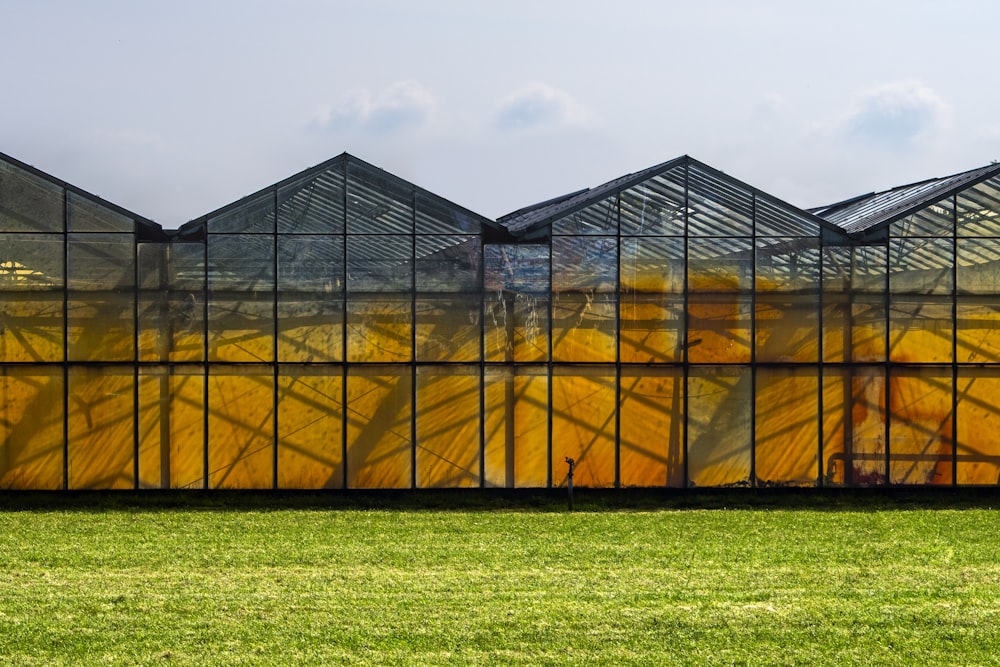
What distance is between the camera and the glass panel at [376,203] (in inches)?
938

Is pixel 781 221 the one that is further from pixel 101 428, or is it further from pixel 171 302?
pixel 101 428

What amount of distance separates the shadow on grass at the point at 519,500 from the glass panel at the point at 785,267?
4.00 meters

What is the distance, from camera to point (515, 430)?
24.0 metres

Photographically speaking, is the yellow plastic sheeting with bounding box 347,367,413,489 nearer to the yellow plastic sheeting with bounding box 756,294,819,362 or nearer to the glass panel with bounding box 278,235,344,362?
the glass panel with bounding box 278,235,344,362

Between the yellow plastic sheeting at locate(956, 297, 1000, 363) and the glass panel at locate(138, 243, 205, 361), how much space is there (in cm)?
1480

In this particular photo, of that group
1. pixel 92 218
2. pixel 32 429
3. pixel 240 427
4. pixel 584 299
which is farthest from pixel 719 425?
pixel 32 429

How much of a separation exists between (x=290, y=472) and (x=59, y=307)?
5.39 metres

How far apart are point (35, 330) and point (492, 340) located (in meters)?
8.71

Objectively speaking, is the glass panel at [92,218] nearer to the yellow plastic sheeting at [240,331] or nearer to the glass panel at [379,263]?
the yellow plastic sheeting at [240,331]

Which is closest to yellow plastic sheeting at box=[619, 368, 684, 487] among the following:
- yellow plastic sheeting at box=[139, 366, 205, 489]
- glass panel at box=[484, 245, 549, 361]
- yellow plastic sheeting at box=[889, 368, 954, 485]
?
glass panel at box=[484, 245, 549, 361]

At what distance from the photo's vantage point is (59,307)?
2344cm

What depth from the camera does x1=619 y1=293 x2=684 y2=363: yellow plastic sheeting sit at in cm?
2406

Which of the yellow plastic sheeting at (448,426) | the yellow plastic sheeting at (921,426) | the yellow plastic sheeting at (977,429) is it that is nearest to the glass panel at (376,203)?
the yellow plastic sheeting at (448,426)

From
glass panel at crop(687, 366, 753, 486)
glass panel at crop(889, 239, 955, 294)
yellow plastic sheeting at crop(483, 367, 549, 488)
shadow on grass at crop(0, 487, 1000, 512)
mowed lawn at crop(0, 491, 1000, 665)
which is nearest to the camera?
mowed lawn at crop(0, 491, 1000, 665)
